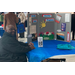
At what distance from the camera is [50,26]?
11.2ft

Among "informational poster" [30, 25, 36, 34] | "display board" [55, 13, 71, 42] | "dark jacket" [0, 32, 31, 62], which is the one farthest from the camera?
"informational poster" [30, 25, 36, 34]

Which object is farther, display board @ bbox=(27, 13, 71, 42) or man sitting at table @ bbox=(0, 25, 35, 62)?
display board @ bbox=(27, 13, 71, 42)

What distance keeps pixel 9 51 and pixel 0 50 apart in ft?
0.52

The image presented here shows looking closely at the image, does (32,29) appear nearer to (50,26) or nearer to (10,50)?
(50,26)

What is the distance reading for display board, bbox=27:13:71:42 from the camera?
10.1ft

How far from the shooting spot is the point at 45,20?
3354 millimetres

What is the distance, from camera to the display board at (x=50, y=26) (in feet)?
10.1

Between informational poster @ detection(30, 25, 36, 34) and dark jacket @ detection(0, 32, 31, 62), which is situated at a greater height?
informational poster @ detection(30, 25, 36, 34)

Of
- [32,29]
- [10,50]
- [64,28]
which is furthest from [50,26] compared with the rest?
[10,50]

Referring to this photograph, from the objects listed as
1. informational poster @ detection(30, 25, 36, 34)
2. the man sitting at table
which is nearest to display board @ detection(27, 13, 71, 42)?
informational poster @ detection(30, 25, 36, 34)

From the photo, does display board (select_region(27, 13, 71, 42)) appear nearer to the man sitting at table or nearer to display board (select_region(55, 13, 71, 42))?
display board (select_region(55, 13, 71, 42))

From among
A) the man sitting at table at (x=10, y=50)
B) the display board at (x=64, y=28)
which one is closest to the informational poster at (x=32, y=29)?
the display board at (x=64, y=28)

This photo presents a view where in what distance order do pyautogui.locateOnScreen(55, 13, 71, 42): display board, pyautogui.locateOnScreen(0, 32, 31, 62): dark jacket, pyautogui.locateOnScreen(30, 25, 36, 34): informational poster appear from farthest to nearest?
pyautogui.locateOnScreen(30, 25, 36, 34): informational poster
pyautogui.locateOnScreen(55, 13, 71, 42): display board
pyautogui.locateOnScreen(0, 32, 31, 62): dark jacket

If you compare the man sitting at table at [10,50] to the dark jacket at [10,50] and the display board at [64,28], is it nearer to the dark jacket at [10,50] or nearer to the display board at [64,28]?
the dark jacket at [10,50]
